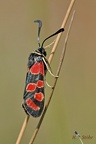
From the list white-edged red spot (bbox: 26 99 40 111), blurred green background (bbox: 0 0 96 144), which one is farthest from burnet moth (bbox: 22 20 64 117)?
blurred green background (bbox: 0 0 96 144)

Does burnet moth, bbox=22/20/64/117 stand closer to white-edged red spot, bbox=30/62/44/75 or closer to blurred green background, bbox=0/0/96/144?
white-edged red spot, bbox=30/62/44/75

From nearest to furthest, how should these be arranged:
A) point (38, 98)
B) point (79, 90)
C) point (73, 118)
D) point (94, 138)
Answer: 1. point (38, 98)
2. point (94, 138)
3. point (73, 118)
4. point (79, 90)

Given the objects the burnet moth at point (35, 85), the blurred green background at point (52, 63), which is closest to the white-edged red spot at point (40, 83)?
the burnet moth at point (35, 85)

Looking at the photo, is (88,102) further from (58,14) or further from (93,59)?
(58,14)

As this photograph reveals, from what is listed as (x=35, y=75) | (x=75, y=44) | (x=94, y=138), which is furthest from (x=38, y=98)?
(x=75, y=44)

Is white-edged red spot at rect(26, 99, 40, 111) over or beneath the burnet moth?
beneath

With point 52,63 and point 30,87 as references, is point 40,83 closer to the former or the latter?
point 30,87
